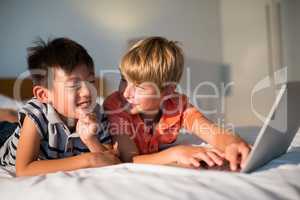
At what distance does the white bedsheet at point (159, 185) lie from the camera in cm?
54

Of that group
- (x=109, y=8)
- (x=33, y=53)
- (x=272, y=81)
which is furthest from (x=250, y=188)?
(x=272, y=81)

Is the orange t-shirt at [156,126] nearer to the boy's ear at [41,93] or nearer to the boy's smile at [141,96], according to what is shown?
the boy's smile at [141,96]

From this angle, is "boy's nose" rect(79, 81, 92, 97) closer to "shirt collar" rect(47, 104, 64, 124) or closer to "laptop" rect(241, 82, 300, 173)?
"shirt collar" rect(47, 104, 64, 124)

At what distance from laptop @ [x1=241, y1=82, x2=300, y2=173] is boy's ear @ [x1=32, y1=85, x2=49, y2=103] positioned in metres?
0.58

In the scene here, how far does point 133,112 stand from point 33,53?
0.35 metres

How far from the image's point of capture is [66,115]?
3.14 ft

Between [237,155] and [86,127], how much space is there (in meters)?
0.41

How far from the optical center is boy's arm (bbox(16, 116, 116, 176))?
0.79 metres

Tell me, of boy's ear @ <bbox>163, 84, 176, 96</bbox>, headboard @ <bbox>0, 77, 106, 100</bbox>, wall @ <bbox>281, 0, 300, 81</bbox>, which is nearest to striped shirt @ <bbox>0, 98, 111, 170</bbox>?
boy's ear @ <bbox>163, 84, 176, 96</bbox>

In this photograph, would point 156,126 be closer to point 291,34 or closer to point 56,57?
point 56,57

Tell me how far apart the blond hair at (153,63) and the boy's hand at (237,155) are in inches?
14.7

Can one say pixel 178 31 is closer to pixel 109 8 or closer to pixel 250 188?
pixel 109 8

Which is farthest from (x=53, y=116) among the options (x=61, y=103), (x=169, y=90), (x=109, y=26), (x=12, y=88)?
(x=109, y=26)

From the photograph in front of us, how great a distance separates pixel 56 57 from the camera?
3.05 feet
